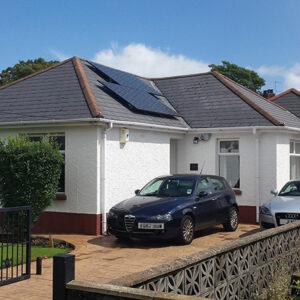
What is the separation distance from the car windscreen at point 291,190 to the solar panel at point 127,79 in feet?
21.6

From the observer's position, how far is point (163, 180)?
13539mm

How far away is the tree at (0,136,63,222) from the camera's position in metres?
12.6

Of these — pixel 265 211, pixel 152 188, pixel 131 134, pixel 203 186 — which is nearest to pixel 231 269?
pixel 265 211

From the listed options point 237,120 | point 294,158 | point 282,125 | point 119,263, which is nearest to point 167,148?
point 237,120

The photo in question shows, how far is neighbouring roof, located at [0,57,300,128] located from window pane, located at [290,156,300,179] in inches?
51.8

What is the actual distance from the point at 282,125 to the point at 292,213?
441 centimetres

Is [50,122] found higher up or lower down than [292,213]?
higher up

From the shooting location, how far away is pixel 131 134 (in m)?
15.1

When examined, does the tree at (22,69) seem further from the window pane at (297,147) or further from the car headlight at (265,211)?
the car headlight at (265,211)

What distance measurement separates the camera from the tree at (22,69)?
4359cm

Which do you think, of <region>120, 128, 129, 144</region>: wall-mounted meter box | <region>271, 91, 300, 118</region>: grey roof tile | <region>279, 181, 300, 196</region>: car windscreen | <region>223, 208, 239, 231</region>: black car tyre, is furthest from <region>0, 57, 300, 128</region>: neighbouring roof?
<region>223, 208, 239, 231</region>: black car tyre

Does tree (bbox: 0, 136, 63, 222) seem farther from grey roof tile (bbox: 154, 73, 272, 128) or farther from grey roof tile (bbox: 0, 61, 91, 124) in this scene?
grey roof tile (bbox: 154, 73, 272, 128)

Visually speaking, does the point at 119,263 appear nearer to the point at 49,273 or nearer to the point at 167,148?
the point at 49,273

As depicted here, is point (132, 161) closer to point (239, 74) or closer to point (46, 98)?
point (46, 98)
